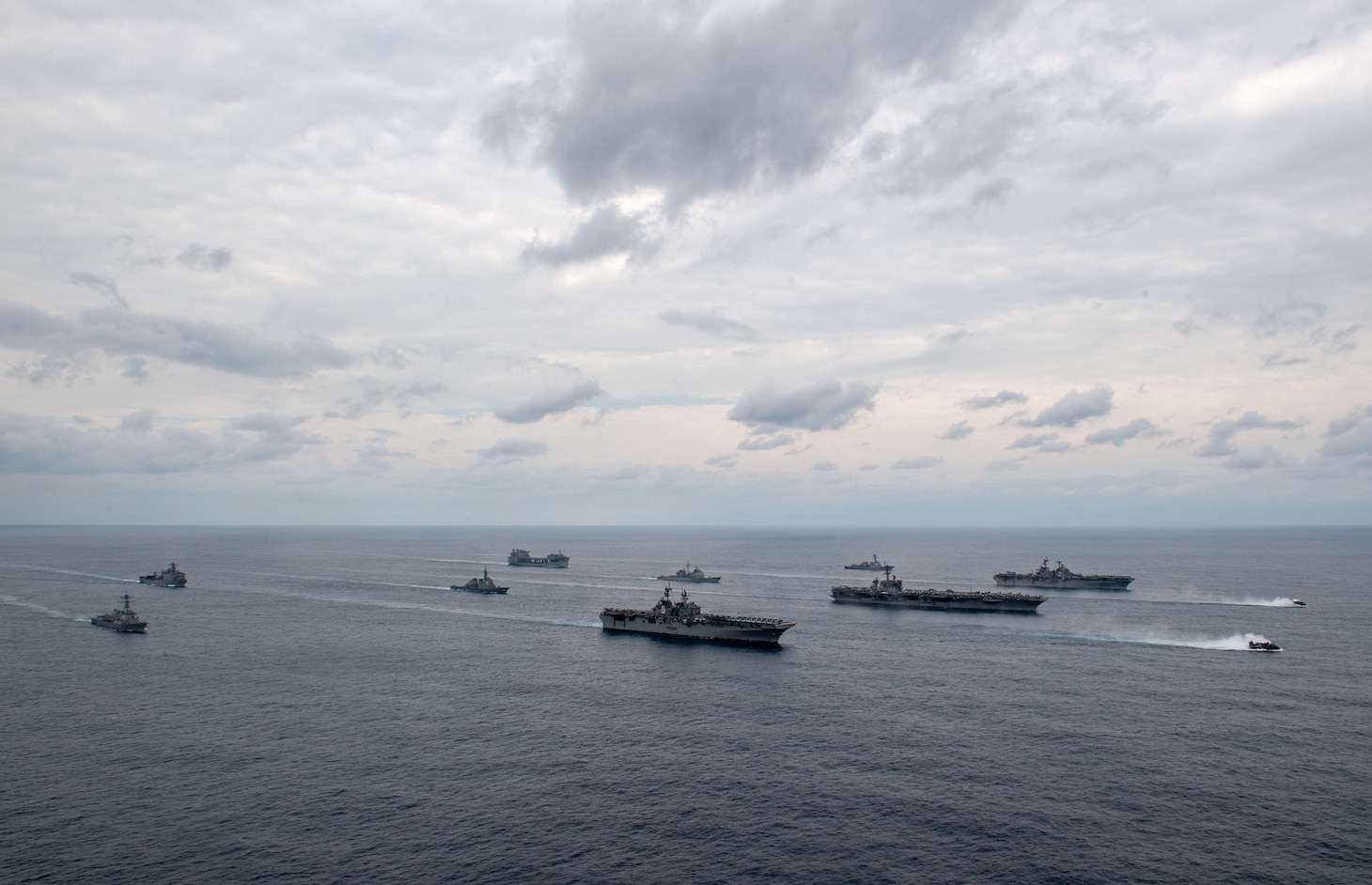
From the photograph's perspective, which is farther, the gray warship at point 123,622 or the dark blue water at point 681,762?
the gray warship at point 123,622

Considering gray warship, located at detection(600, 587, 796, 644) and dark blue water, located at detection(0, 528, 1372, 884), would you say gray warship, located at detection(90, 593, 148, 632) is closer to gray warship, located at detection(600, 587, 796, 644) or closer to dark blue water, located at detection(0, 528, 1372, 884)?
dark blue water, located at detection(0, 528, 1372, 884)

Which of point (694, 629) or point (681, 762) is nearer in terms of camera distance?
point (681, 762)

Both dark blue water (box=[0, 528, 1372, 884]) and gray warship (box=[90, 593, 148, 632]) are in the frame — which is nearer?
dark blue water (box=[0, 528, 1372, 884])

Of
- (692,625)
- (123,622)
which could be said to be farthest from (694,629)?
(123,622)

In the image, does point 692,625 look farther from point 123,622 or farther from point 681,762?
point 123,622

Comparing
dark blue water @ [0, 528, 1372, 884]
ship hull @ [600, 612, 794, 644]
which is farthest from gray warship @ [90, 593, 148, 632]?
ship hull @ [600, 612, 794, 644]

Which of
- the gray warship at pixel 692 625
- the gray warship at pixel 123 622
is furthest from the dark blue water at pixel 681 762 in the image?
the gray warship at pixel 692 625

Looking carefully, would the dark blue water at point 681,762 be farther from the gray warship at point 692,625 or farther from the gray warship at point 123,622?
the gray warship at point 692,625
